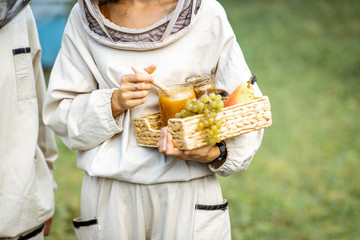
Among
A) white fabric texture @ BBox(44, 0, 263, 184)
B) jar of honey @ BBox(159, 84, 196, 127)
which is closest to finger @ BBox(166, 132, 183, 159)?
jar of honey @ BBox(159, 84, 196, 127)

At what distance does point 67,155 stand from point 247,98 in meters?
4.07

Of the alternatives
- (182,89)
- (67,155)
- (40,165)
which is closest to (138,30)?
(182,89)

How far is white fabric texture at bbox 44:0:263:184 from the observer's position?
1979 millimetres

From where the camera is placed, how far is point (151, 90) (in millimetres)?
2043

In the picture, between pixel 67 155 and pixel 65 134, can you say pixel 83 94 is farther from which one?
pixel 67 155

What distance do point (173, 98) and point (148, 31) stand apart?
1.03 ft

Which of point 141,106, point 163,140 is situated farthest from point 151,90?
point 163,140

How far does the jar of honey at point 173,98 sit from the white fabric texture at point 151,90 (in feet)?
0.37

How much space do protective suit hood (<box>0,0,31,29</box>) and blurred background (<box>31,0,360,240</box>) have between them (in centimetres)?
243

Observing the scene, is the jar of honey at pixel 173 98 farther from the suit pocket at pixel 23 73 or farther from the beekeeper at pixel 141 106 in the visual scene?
the suit pocket at pixel 23 73

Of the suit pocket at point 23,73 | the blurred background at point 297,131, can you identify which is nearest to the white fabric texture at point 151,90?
the suit pocket at point 23,73

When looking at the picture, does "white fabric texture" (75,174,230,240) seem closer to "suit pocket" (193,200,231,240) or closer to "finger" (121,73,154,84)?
"suit pocket" (193,200,231,240)

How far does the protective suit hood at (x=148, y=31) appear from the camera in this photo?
193cm

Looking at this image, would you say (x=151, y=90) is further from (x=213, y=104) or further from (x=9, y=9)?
(x=9, y=9)
